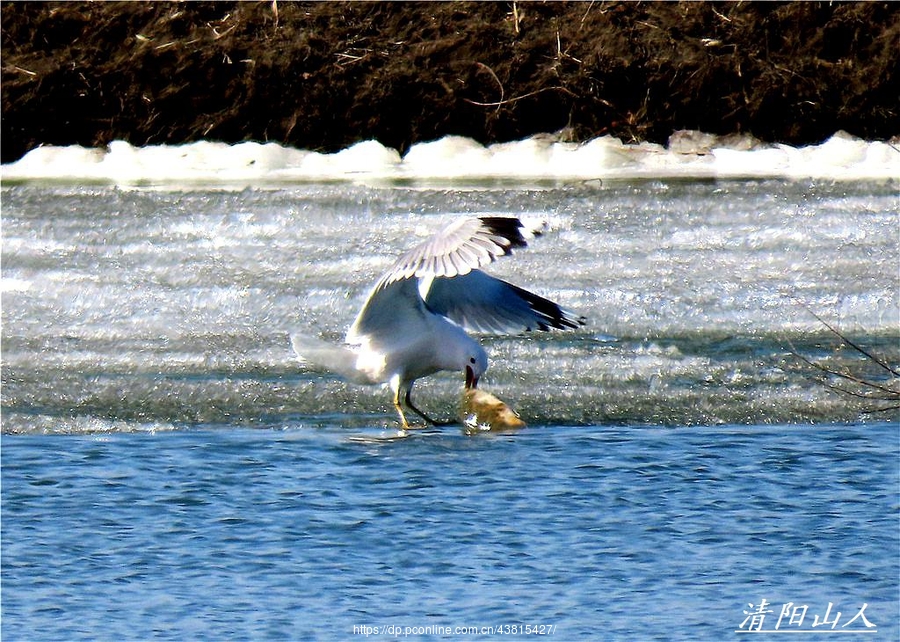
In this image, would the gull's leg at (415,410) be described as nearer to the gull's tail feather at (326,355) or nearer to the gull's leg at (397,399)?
the gull's leg at (397,399)

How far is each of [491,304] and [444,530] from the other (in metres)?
2.00

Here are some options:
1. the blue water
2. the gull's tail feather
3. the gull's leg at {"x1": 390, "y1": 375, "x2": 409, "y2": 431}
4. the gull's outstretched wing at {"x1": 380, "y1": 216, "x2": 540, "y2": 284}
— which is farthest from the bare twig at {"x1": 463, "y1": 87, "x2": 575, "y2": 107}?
the gull's outstretched wing at {"x1": 380, "y1": 216, "x2": 540, "y2": 284}

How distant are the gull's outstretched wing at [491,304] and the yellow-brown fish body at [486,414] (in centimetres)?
57

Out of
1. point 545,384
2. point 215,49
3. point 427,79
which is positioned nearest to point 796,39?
point 427,79

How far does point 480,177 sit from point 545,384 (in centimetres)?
384

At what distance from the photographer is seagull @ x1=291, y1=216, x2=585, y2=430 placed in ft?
20.5

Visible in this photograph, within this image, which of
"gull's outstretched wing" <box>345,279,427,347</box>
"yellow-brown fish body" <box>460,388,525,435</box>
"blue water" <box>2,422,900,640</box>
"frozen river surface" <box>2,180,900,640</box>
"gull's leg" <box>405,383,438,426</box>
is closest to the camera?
"blue water" <box>2,422,900,640</box>

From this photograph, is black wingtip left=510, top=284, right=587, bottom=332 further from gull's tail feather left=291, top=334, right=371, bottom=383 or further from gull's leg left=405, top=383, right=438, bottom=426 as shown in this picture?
gull's tail feather left=291, top=334, right=371, bottom=383

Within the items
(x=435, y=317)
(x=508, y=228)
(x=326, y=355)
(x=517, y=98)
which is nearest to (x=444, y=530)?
(x=508, y=228)

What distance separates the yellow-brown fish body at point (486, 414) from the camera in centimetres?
663

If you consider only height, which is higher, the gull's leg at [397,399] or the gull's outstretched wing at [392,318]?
the gull's outstretched wing at [392,318]

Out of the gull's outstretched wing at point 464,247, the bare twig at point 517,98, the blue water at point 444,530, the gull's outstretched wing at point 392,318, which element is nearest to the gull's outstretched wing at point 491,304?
the gull's outstretched wing at point 392,318

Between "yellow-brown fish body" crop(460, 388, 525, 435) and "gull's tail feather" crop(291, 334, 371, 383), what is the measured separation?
0.52m

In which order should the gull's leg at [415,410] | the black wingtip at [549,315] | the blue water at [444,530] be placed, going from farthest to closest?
the black wingtip at [549,315]
the gull's leg at [415,410]
the blue water at [444,530]
